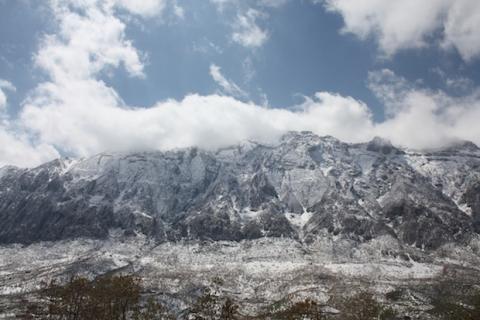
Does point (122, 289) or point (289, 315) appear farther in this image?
point (122, 289)

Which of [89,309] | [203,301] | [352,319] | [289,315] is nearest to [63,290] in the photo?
[89,309]

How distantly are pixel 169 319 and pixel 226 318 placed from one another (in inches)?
1673

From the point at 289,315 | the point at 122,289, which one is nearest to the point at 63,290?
the point at 122,289

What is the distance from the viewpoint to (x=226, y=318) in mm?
124938

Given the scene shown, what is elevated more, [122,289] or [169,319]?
[122,289]

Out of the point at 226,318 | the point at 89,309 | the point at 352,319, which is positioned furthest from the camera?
the point at 352,319

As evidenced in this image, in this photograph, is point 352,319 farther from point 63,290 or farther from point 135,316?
point 63,290

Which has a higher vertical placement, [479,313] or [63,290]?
Answer: [63,290]

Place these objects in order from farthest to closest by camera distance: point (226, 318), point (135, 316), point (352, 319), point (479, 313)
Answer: point (352, 319) → point (479, 313) → point (135, 316) → point (226, 318)

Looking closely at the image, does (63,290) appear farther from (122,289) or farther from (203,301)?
(203,301)

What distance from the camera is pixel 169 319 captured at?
161m

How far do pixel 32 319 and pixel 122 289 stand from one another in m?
84.0

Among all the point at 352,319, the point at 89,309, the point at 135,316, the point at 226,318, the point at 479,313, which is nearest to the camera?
the point at 226,318

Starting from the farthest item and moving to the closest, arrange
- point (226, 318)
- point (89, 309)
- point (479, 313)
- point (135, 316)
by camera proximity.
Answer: point (479, 313) → point (89, 309) → point (135, 316) → point (226, 318)
